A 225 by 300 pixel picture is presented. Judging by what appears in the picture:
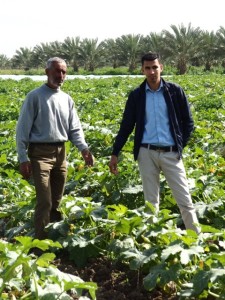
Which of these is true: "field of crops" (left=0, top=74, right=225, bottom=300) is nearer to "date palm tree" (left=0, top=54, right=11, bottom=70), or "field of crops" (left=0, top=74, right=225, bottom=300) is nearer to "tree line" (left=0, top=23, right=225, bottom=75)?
"tree line" (left=0, top=23, right=225, bottom=75)

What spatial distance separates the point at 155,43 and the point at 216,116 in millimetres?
36109

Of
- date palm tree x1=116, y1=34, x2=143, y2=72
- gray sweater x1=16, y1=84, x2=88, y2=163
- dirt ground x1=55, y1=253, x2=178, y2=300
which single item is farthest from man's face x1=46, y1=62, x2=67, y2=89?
date palm tree x1=116, y1=34, x2=143, y2=72

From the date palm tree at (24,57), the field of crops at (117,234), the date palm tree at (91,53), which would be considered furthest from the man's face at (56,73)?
the date palm tree at (24,57)

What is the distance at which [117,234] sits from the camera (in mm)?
4238

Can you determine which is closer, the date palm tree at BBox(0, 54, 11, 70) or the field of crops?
the field of crops

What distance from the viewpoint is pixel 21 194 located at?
228 inches

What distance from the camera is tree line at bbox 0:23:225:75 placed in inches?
1692

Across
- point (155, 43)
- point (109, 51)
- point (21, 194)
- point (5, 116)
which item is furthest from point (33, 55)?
point (21, 194)

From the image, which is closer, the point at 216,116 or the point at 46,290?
the point at 46,290

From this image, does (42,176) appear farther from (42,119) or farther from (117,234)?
(117,234)

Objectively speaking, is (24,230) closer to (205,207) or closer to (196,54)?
(205,207)

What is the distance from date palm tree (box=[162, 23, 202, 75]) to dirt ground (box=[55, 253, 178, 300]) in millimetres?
39654

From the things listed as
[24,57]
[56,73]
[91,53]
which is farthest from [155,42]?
[56,73]

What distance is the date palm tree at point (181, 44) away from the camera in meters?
42.3
